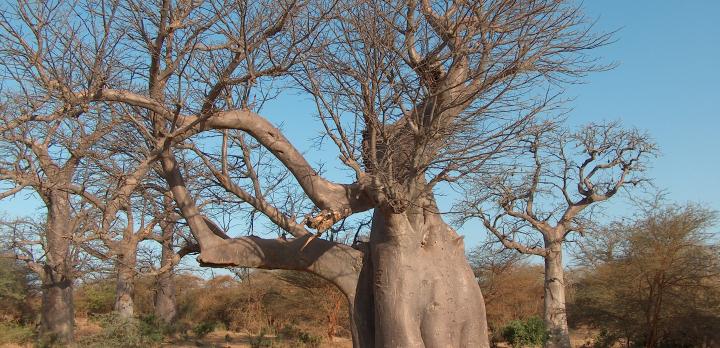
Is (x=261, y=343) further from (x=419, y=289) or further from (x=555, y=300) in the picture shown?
(x=419, y=289)

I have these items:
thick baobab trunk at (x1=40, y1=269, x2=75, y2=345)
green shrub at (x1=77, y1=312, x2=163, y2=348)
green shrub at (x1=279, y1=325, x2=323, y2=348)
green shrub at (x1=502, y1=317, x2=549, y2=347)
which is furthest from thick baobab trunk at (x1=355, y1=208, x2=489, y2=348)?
green shrub at (x1=502, y1=317, x2=549, y2=347)

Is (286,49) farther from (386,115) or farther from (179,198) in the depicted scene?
(179,198)

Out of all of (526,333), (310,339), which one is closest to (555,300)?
(526,333)

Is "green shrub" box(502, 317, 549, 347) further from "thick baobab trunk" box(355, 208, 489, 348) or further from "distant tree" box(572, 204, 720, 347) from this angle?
"thick baobab trunk" box(355, 208, 489, 348)

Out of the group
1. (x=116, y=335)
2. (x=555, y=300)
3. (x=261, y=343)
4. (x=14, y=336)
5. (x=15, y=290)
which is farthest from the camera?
(x=15, y=290)

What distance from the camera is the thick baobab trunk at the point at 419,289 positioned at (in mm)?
5895

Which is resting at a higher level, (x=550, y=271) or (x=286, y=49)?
(x=286, y=49)

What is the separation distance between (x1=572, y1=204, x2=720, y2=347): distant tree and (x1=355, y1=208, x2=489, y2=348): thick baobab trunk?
881 cm

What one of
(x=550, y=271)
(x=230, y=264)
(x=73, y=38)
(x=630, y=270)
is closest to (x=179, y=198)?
(x=230, y=264)

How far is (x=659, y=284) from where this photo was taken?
14289mm

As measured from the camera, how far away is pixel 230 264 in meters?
6.17

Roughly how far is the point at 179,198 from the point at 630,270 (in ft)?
37.1

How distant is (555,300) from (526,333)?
492cm

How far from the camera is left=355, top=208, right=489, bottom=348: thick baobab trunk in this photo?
19.3 feet
